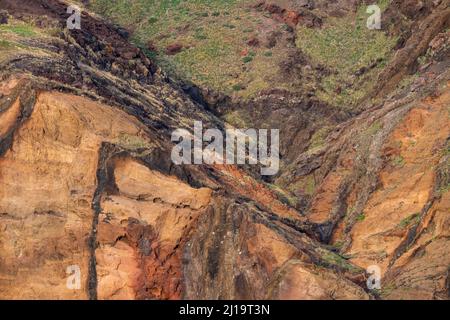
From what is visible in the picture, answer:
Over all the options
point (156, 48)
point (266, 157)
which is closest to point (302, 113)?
point (266, 157)

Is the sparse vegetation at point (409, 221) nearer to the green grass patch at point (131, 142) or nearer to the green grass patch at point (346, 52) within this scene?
the green grass patch at point (131, 142)

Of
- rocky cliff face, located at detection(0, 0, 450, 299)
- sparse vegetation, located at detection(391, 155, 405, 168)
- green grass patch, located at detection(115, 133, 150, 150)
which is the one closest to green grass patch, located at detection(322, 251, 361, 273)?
rocky cliff face, located at detection(0, 0, 450, 299)

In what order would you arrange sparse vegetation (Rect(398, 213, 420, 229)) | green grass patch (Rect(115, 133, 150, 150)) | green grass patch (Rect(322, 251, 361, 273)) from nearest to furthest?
green grass patch (Rect(322, 251, 361, 273)) → green grass patch (Rect(115, 133, 150, 150)) → sparse vegetation (Rect(398, 213, 420, 229))

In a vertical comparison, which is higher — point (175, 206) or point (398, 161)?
point (398, 161)

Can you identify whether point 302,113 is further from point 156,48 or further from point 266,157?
point 156,48

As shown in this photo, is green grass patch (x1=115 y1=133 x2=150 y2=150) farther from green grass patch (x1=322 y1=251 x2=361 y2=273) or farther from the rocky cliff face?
green grass patch (x1=322 y1=251 x2=361 y2=273)

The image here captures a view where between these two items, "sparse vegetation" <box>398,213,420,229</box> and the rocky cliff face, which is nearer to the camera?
the rocky cliff face

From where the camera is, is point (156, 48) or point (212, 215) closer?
point (212, 215)

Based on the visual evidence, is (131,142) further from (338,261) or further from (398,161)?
(398,161)

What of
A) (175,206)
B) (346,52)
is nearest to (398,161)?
(175,206)
